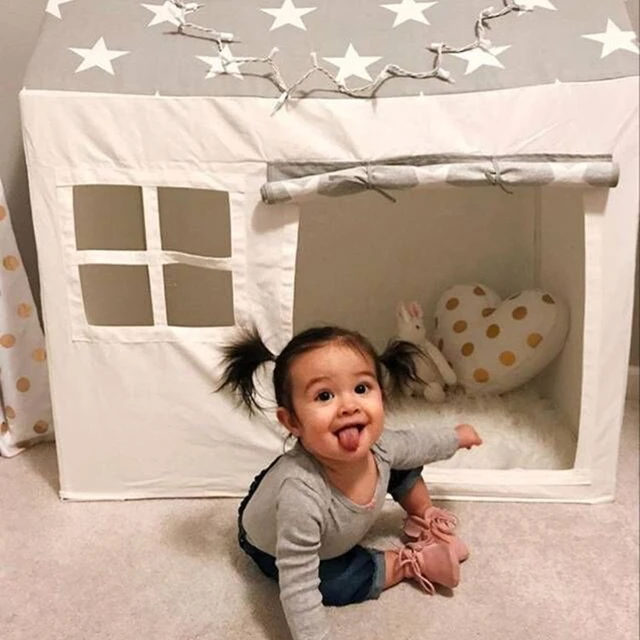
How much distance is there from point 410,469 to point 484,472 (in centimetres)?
21

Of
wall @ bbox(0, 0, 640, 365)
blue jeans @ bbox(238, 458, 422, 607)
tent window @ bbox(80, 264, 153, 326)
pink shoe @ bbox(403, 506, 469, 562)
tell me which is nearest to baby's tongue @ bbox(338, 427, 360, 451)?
blue jeans @ bbox(238, 458, 422, 607)

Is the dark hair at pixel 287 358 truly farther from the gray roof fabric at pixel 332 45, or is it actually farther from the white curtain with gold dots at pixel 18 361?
the white curtain with gold dots at pixel 18 361

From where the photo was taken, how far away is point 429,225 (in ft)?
6.84

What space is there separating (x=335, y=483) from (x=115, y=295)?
69cm

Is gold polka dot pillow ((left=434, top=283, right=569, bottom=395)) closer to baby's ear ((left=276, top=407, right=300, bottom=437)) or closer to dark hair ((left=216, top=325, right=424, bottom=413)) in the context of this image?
dark hair ((left=216, top=325, right=424, bottom=413))

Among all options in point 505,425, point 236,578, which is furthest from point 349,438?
point 505,425

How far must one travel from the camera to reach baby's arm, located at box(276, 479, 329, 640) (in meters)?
1.36

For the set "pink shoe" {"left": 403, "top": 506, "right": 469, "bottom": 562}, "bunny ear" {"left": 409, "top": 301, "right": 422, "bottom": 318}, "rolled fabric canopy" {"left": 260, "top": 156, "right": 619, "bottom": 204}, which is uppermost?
"rolled fabric canopy" {"left": 260, "top": 156, "right": 619, "bottom": 204}

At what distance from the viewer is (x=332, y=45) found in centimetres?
155

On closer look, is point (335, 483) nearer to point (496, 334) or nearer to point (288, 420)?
point (288, 420)

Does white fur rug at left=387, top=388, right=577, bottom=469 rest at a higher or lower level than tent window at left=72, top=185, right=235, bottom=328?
lower

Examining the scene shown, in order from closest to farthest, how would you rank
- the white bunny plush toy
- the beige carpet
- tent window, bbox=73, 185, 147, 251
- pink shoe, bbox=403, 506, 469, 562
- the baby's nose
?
the baby's nose
the beige carpet
pink shoe, bbox=403, 506, 469, 562
tent window, bbox=73, 185, 147, 251
the white bunny plush toy

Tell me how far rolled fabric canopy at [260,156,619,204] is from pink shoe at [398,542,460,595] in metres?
0.59

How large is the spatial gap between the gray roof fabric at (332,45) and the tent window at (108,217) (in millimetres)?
260
